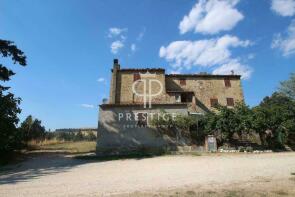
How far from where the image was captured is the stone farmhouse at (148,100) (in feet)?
72.5

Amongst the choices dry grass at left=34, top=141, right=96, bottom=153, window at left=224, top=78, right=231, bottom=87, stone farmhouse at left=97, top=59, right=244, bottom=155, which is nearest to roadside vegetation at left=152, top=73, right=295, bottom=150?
stone farmhouse at left=97, top=59, right=244, bottom=155

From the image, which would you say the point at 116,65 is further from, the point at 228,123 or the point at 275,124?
the point at 275,124

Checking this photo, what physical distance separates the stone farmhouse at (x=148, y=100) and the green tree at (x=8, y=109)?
655 centimetres

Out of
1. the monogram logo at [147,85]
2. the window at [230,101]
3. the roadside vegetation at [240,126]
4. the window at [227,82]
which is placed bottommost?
the roadside vegetation at [240,126]

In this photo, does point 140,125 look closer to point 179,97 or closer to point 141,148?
point 141,148

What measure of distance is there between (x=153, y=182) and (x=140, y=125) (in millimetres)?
13696

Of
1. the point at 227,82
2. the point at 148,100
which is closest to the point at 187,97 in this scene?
the point at 148,100

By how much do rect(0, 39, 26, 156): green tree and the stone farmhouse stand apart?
6552 mm

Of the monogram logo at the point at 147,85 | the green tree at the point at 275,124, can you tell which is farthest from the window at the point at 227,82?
the green tree at the point at 275,124

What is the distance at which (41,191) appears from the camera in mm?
7625

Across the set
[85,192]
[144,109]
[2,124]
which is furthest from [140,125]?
[85,192]

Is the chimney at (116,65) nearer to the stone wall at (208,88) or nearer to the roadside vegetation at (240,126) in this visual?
the stone wall at (208,88)

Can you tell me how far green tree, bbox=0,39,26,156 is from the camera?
1736 cm

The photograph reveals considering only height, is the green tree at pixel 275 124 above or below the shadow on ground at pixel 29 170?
above
